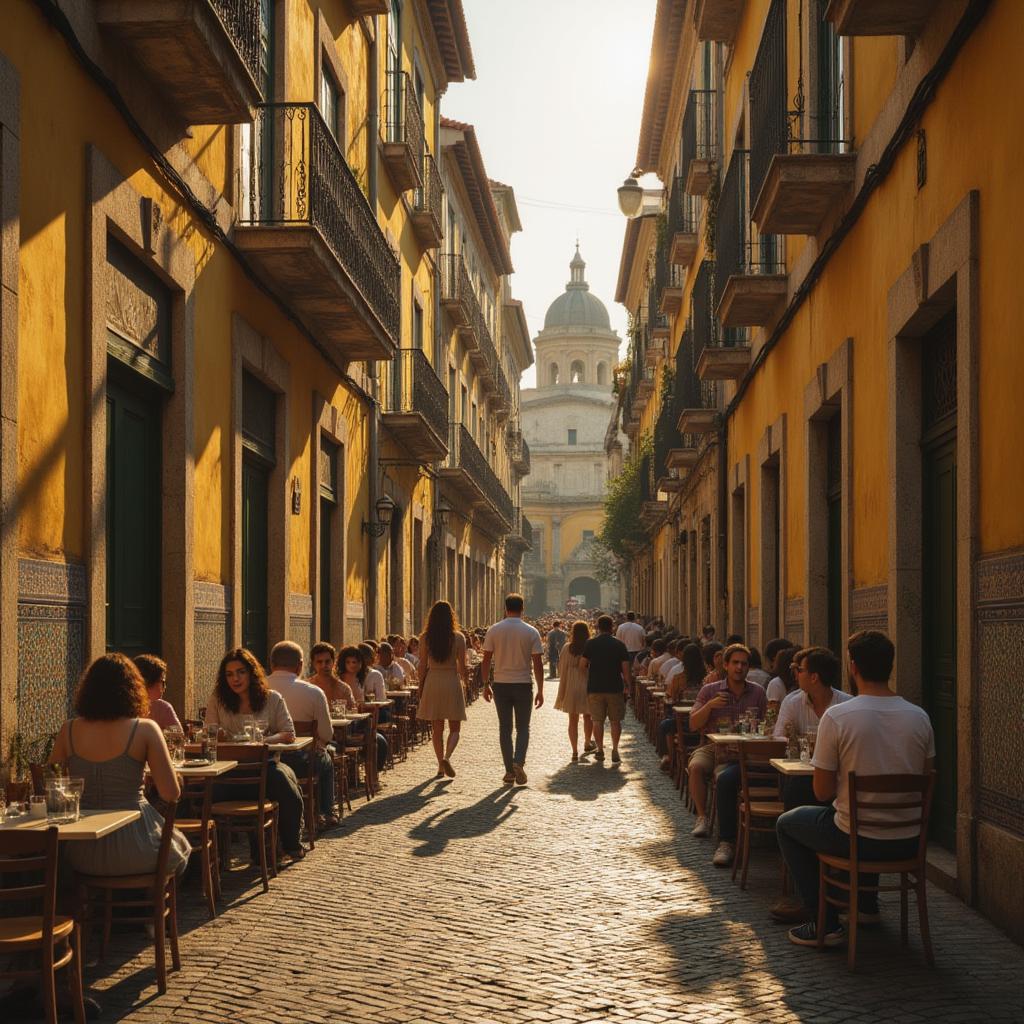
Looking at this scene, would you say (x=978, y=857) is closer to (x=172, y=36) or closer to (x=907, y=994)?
(x=907, y=994)

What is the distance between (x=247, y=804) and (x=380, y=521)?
11197 millimetres

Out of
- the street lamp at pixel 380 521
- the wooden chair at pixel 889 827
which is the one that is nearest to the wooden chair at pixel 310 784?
the wooden chair at pixel 889 827

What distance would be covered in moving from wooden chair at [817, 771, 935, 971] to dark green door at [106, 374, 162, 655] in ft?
15.9

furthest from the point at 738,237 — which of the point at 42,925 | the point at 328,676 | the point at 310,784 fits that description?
the point at 42,925

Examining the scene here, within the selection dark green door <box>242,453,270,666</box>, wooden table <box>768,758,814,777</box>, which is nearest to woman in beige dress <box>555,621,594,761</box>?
dark green door <box>242,453,270,666</box>

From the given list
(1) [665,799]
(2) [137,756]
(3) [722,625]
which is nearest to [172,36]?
(2) [137,756]

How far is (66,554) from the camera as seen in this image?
7965 mm

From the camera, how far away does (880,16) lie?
335 inches

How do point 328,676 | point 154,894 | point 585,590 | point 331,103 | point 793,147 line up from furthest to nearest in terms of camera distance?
point 585,590 → point 331,103 → point 793,147 → point 328,676 → point 154,894

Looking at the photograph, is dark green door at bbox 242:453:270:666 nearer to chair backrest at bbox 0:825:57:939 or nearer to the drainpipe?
the drainpipe

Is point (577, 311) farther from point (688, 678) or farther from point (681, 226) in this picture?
point (688, 678)

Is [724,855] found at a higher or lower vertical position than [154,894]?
lower

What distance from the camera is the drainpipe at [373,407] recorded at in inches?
733

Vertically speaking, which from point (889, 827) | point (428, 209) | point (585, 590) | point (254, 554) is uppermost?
point (428, 209)
